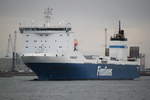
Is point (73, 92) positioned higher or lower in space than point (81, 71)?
lower

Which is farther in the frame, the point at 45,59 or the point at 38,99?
the point at 45,59

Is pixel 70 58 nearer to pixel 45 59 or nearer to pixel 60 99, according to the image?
pixel 45 59

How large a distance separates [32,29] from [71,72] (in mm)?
7187

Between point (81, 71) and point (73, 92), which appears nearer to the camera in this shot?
point (73, 92)

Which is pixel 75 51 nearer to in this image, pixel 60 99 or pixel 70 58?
pixel 70 58

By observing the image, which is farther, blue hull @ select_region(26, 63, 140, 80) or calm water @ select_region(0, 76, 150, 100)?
blue hull @ select_region(26, 63, 140, 80)

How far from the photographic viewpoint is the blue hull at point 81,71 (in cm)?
5712

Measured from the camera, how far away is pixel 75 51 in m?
58.9

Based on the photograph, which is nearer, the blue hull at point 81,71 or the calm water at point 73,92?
the calm water at point 73,92

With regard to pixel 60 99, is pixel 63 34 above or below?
above

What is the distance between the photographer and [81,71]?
195 ft

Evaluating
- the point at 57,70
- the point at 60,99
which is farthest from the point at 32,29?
the point at 60,99

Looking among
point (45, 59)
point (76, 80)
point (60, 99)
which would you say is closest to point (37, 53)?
point (45, 59)

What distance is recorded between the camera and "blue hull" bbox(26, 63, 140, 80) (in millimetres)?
57125
